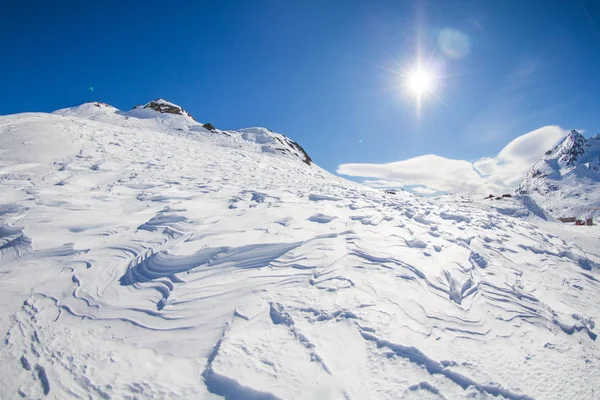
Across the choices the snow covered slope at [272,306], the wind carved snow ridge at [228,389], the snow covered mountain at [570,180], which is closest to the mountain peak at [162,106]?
the snow covered slope at [272,306]

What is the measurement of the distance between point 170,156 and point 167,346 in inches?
439

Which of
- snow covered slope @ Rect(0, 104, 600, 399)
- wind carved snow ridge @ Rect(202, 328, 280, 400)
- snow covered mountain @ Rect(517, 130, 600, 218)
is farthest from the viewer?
snow covered mountain @ Rect(517, 130, 600, 218)

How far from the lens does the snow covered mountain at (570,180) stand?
14249 centimetres

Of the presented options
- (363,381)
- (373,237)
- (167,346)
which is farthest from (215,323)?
(373,237)

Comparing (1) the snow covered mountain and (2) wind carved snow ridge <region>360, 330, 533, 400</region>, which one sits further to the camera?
(1) the snow covered mountain

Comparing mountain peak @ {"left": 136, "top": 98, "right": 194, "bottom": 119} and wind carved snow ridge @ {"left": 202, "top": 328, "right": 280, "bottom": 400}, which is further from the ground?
mountain peak @ {"left": 136, "top": 98, "right": 194, "bottom": 119}

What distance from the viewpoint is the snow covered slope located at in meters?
1.89

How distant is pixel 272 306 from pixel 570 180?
252m

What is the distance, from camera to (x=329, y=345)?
2.16 meters

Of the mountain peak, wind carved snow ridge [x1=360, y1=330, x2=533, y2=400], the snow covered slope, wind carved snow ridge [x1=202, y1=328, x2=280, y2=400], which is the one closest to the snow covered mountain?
the mountain peak

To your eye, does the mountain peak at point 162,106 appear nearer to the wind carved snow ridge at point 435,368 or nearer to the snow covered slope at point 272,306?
the snow covered slope at point 272,306

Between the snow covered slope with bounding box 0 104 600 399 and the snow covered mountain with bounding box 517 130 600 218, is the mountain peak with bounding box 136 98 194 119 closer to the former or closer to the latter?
the snow covered slope with bounding box 0 104 600 399

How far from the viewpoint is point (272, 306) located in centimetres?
255

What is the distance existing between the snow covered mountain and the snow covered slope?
183m
